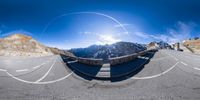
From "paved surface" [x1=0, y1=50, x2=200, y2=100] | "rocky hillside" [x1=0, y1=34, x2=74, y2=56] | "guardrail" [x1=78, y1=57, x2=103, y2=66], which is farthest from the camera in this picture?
Answer: "rocky hillside" [x1=0, y1=34, x2=74, y2=56]

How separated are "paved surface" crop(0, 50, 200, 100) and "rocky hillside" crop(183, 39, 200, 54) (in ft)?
0.53

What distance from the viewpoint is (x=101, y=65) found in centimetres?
297

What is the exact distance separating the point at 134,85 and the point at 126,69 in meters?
0.28

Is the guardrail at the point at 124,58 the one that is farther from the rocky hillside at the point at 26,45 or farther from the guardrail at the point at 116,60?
the rocky hillside at the point at 26,45

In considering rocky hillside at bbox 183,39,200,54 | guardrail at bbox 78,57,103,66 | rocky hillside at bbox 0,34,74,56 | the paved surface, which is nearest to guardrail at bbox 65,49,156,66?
guardrail at bbox 78,57,103,66

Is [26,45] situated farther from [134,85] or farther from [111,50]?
[134,85]

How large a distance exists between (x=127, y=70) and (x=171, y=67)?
754mm

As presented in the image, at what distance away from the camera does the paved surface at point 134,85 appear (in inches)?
103

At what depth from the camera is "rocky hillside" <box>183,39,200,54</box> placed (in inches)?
108

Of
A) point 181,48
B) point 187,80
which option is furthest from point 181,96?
point 181,48

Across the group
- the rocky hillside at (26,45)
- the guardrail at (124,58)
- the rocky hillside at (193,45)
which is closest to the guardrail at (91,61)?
the guardrail at (124,58)

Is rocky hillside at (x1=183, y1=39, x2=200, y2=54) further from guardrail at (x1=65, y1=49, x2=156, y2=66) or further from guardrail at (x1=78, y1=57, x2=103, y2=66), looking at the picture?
guardrail at (x1=78, y1=57, x2=103, y2=66)

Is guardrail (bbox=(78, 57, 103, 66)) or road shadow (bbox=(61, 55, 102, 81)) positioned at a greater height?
guardrail (bbox=(78, 57, 103, 66))

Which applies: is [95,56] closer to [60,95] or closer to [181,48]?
[60,95]
